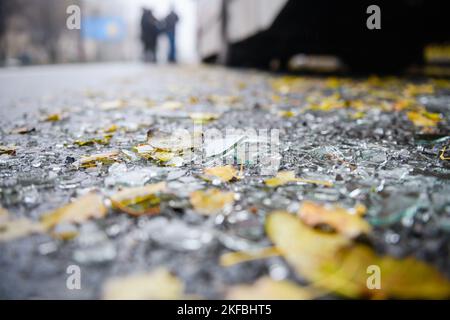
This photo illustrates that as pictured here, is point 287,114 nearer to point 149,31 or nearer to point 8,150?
point 8,150

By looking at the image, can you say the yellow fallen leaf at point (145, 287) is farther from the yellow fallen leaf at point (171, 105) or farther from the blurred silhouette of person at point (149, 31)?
the blurred silhouette of person at point (149, 31)

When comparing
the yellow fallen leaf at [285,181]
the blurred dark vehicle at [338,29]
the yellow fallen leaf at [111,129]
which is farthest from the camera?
the blurred dark vehicle at [338,29]

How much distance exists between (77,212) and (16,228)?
12cm

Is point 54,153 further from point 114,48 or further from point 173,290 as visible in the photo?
point 114,48

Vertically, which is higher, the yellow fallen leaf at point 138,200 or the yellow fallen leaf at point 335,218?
the yellow fallen leaf at point 138,200

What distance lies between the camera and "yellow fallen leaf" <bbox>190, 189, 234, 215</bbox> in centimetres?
77

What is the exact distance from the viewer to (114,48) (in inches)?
1949

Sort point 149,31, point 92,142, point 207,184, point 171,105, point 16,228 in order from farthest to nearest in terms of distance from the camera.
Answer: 1. point 149,31
2. point 171,105
3. point 92,142
4. point 207,184
5. point 16,228

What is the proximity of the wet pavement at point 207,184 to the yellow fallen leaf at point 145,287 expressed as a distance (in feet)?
0.06

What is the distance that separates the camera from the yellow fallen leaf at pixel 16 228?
0.67 m

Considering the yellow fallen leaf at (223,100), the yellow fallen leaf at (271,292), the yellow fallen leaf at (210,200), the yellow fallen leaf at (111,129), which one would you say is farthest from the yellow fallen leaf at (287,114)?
the yellow fallen leaf at (271,292)

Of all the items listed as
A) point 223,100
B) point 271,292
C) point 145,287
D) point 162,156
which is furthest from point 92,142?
point 223,100

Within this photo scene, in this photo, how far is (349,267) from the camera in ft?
1.91
